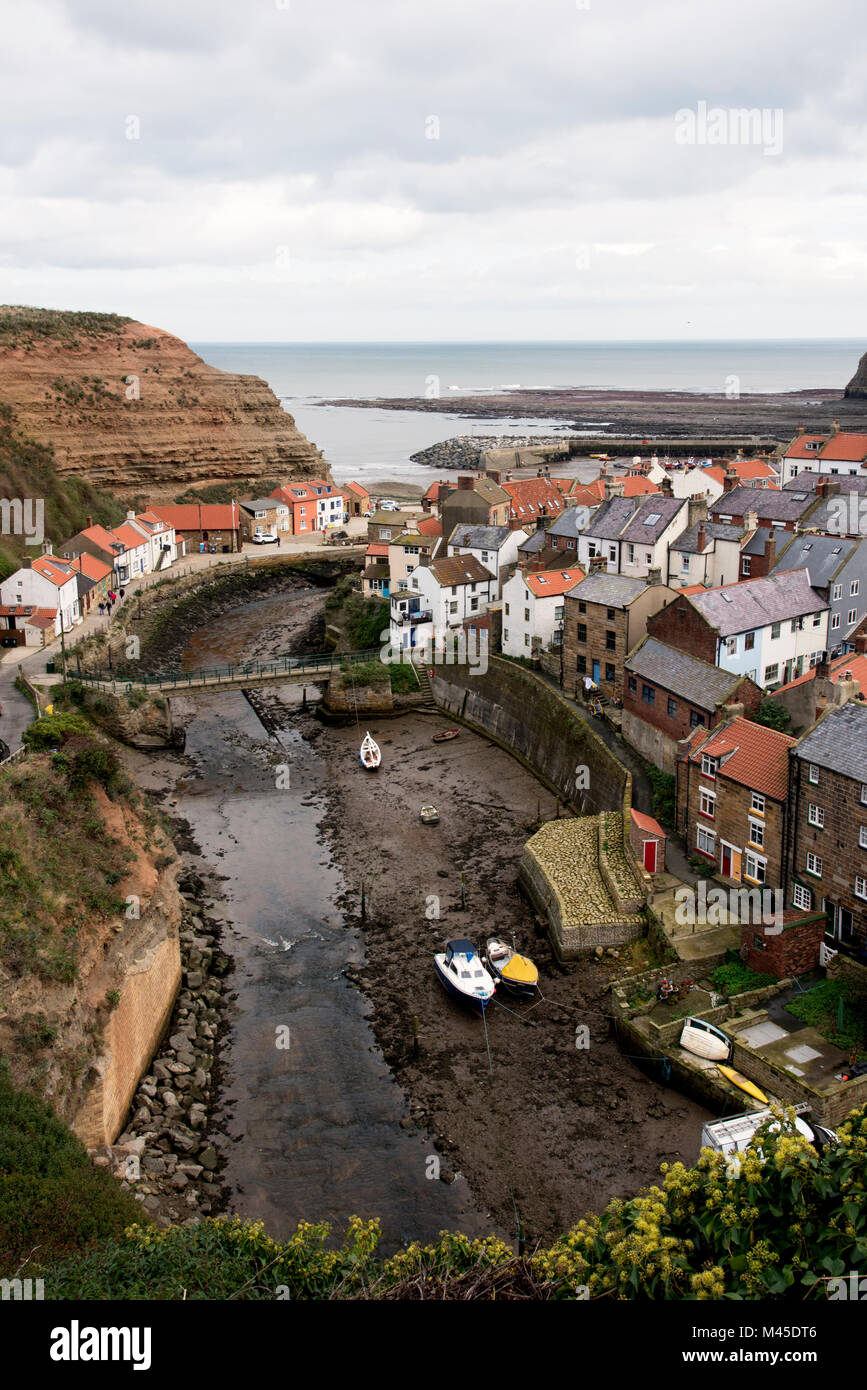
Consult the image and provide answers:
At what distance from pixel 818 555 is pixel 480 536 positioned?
21207 millimetres

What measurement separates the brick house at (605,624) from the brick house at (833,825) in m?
15.7

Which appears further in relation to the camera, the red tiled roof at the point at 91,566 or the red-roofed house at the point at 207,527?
the red-roofed house at the point at 207,527

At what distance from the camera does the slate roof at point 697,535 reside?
5197 centimetres

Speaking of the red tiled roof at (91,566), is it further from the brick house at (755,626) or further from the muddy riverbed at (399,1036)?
the brick house at (755,626)

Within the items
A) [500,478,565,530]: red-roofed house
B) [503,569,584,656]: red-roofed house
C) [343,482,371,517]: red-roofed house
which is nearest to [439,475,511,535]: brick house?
[500,478,565,530]: red-roofed house

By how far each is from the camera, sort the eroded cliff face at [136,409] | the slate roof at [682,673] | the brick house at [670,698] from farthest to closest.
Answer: the eroded cliff face at [136,409]
the slate roof at [682,673]
the brick house at [670,698]

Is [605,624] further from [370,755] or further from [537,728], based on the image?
[370,755]

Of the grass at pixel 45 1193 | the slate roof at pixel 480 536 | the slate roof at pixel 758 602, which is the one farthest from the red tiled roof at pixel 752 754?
the slate roof at pixel 480 536

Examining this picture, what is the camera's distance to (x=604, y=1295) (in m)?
12.1

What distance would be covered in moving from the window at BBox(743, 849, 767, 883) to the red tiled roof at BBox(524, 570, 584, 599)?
72.4ft

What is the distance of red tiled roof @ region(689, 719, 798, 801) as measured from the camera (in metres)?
30.4

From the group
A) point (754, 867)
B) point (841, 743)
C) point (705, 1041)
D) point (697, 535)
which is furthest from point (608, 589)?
point (705, 1041)

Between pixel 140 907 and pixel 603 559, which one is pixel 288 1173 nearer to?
pixel 140 907

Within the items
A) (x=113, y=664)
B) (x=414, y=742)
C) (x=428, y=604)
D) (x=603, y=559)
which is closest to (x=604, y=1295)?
(x=414, y=742)
